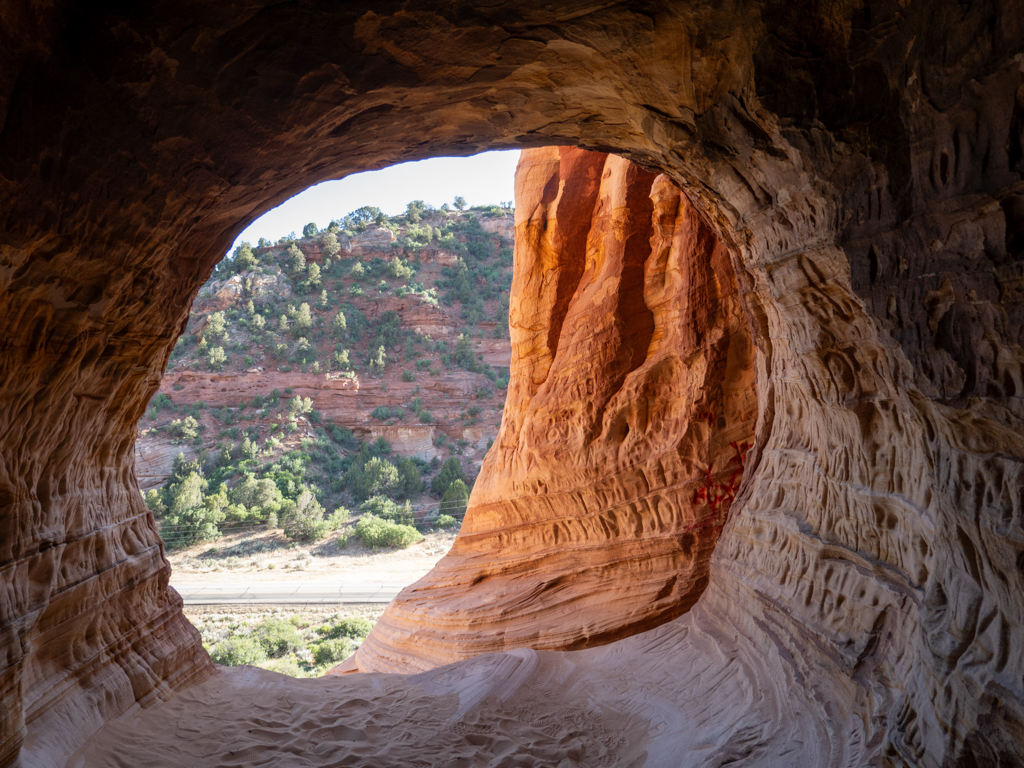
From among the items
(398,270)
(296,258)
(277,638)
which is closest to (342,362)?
(398,270)

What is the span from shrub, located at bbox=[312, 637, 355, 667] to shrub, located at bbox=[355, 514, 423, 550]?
32.7ft

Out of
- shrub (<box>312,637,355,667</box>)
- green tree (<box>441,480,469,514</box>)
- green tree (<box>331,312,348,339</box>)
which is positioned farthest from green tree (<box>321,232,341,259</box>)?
shrub (<box>312,637,355,667</box>)

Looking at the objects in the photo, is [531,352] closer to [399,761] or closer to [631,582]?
[631,582]

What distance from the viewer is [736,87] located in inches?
133

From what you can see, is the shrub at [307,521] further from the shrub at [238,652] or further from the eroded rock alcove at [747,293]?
the eroded rock alcove at [747,293]

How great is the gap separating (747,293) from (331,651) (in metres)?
13.3

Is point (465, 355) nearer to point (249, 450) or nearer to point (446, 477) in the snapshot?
point (446, 477)

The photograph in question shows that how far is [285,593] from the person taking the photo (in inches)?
769

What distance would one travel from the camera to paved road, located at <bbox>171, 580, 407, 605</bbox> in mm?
18703

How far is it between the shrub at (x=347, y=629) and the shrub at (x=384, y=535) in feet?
27.9

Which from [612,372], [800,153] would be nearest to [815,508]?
[800,153]

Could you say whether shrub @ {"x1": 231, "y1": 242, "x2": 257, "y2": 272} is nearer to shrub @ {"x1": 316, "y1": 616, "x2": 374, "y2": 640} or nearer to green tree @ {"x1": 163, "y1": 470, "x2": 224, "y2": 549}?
green tree @ {"x1": 163, "y1": 470, "x2": 224, "y2": 549}

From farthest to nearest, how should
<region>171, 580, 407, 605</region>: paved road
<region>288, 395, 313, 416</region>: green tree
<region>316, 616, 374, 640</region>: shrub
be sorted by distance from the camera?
<region>288, 395, 313, 416</region>: green tree, <region>171, 580, 407, 605</region>: paved road, <region>316, 616, 374, 640</region>: shrub

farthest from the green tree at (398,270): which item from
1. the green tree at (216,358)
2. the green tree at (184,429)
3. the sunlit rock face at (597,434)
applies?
the sunlit rock face at (597,434)
